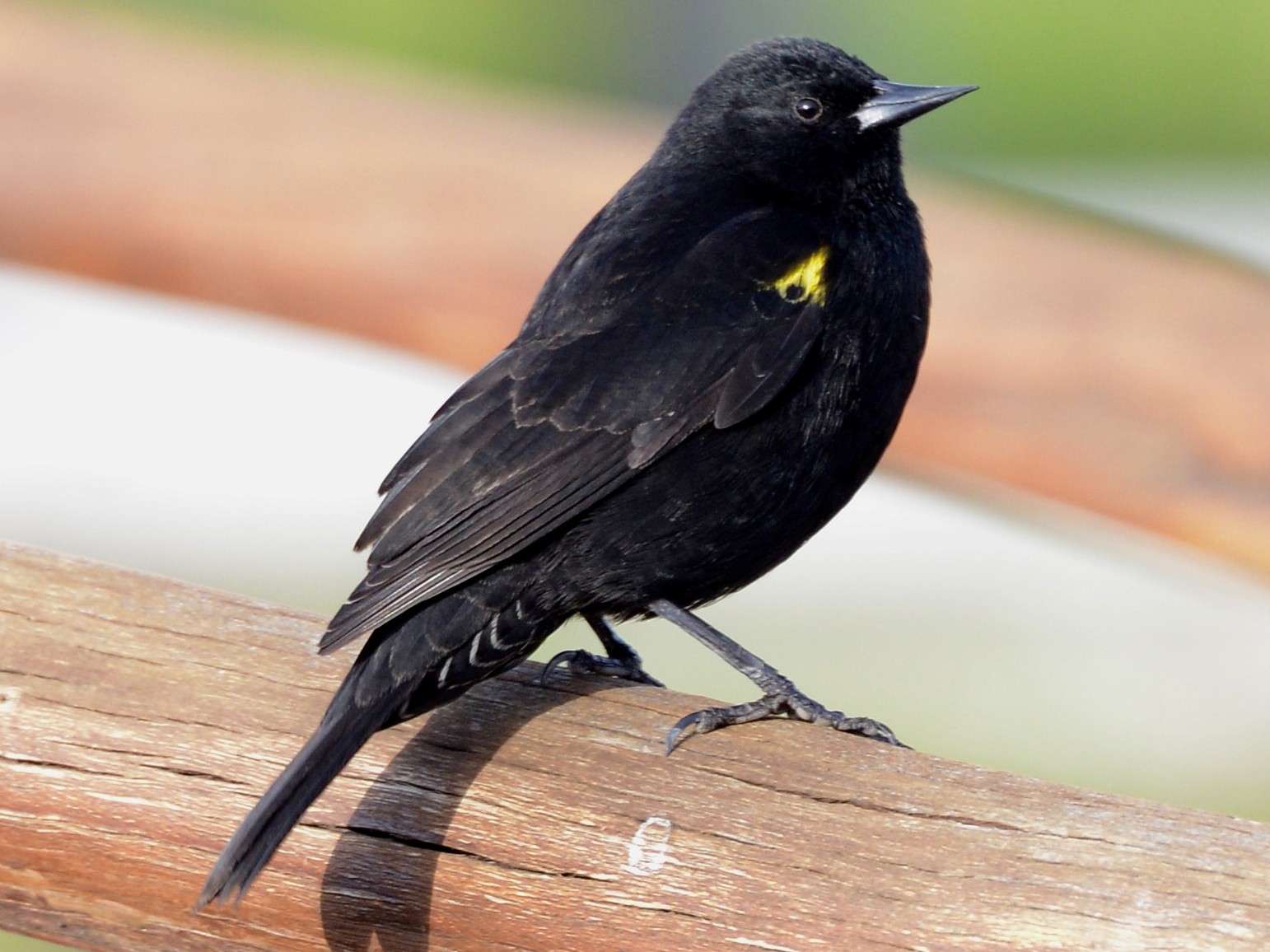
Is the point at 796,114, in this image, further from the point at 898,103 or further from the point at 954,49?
the point at 954,49

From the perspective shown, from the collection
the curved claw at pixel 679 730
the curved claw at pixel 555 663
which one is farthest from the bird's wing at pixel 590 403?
the curved claw at pixel 679 730

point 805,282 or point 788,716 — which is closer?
point 788,716

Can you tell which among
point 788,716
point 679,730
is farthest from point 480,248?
point 679,730

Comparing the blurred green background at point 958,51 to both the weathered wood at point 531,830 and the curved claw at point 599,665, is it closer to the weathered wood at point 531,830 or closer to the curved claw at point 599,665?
the curved claw at point 599,665

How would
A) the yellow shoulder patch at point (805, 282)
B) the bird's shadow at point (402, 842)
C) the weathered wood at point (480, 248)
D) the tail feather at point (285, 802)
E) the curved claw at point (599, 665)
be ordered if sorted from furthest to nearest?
the weathered wood at point (480, 248)
the yellow shoulder patch at point (805, 282)
the curved claw at point (599, 665)
the bird's shadow at point (402, 842)
the tail feather at point (285, 802)

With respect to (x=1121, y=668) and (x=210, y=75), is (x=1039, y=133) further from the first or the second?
(x=210, y=75)

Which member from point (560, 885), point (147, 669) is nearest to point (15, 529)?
point (147, 669)

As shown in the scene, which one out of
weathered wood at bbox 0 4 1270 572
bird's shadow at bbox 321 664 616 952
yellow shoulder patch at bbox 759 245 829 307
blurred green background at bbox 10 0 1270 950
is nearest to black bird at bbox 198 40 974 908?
yellow shoulder patch at bbox 759 245 829 307
